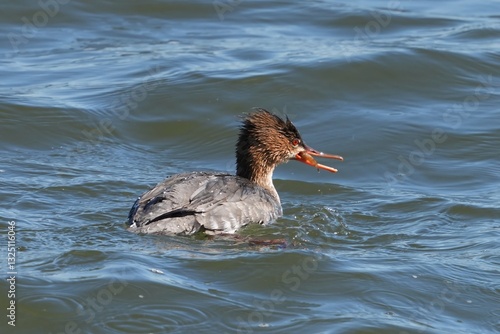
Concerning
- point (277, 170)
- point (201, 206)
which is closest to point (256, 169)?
point (277, 170)

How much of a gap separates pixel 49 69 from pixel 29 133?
2.65 metres

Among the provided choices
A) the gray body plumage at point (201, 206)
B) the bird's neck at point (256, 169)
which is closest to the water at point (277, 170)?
the gray body plumage at point (201, 206)

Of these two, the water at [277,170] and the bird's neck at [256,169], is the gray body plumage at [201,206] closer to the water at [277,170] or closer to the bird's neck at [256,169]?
the water at [277,170]

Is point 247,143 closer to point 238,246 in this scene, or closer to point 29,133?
point 238,246

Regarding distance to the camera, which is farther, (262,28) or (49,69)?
(262,28)

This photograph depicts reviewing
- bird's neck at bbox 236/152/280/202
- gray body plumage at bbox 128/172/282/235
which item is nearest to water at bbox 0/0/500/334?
gray body plumage at bbox 128/172/282/235

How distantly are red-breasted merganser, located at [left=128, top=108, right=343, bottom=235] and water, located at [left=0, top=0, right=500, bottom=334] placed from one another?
0.65ft

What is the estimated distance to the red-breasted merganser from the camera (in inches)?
390

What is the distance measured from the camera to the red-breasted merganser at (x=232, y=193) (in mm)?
9898

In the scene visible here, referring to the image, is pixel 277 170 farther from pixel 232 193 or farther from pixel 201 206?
pixel 201 206

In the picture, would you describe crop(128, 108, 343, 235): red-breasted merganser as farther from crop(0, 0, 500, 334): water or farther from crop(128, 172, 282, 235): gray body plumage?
crop(0, 0, 500, 334): water

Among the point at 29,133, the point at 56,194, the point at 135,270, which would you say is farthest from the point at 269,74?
the point at 135,270

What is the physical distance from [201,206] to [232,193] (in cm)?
55

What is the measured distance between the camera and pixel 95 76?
15609 millimetres
